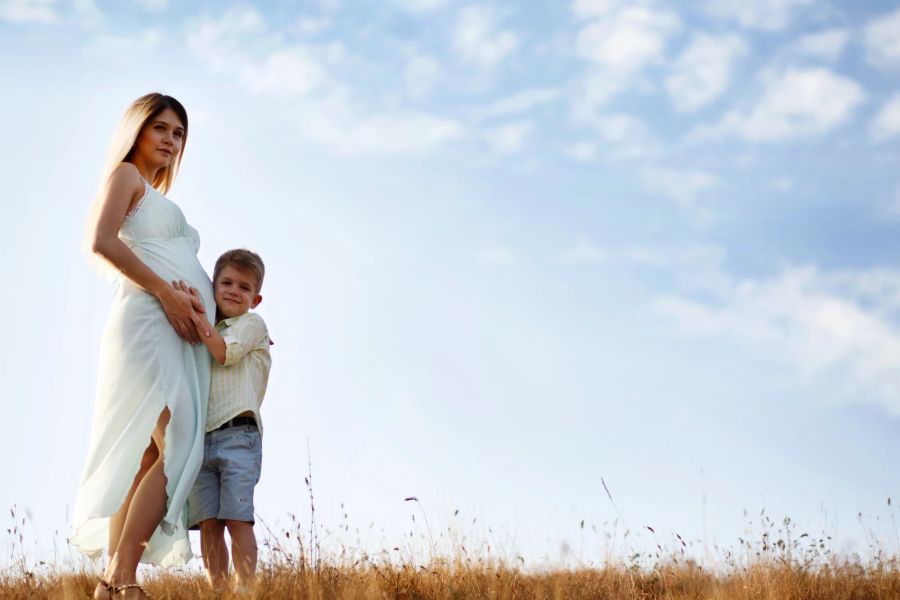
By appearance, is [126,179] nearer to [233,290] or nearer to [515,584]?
[233,290]

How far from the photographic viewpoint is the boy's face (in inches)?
190

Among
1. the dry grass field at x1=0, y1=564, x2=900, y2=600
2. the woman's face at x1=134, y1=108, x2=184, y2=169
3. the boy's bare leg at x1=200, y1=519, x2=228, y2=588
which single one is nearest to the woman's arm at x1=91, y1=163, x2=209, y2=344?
the woman's face at x1=134, y1=108, x2=184, y2=169

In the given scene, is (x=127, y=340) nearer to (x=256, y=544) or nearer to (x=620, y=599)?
(x=256, y=544)

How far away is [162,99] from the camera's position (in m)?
4.88

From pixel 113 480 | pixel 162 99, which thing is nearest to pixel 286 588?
pixel 113 480

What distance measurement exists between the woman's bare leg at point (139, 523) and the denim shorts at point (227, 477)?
0.28 metres

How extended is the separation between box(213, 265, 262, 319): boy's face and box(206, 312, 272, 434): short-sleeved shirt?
2.4 inches

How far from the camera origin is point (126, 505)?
4.43 meters

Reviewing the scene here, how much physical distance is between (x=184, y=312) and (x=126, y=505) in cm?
102

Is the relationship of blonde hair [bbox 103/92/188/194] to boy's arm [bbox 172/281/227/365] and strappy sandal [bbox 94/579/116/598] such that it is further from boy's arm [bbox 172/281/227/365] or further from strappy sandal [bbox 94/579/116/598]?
strappy sandal [bbox 94/579/116/598]

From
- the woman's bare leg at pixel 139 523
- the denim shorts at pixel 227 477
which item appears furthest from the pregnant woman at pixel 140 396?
the denim shorts at pixel 227 477

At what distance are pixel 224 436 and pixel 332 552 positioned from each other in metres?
1.42

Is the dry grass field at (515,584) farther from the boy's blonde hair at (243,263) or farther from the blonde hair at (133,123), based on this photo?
Answer: the blonde hair at (133,123)

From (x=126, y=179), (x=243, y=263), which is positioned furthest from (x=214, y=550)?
(x=126, y=179)
